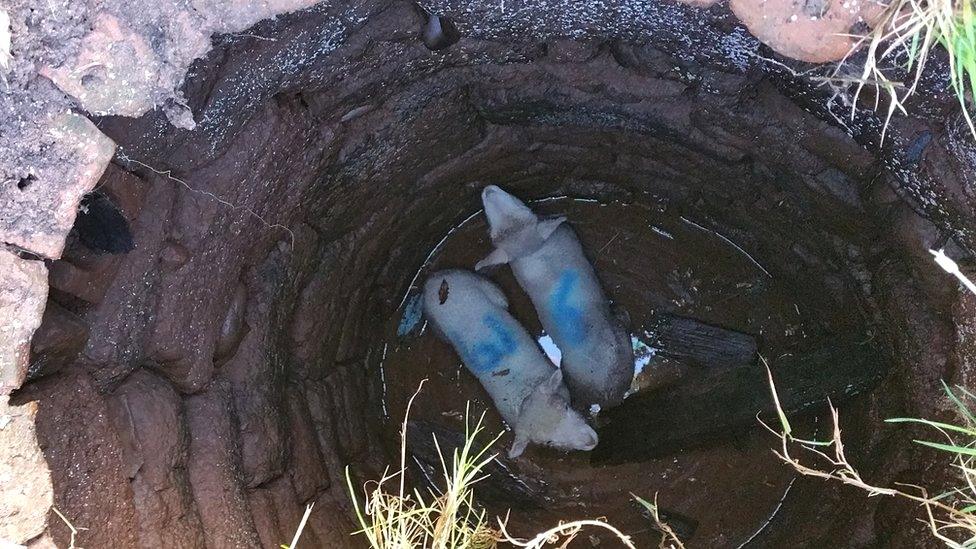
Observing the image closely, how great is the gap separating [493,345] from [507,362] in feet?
0.43

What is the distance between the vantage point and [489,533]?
9.11 feet

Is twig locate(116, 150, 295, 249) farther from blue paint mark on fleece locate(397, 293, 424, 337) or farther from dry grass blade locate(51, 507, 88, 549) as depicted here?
blue paint mark on fleece locate(397, 293, 424, 337)

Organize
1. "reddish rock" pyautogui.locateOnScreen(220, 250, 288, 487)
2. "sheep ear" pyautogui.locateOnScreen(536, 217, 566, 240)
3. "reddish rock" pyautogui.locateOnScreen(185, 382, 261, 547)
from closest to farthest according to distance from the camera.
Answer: "reddish rock" pyautogui.locateOnScreen(185, 382, 261, 547)
"reddish rock" pyautogui.locateOnScreen(220, 250, 288, 487)
"sheep ear" pyautogui.locateOnScreen(536, 217, 566, 240)

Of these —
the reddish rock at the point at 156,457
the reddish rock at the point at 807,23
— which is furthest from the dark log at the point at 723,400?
the reddish rock at the point at 156,457

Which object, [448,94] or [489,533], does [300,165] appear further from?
[489,533]

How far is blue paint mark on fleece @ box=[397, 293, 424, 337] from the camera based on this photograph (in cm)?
470

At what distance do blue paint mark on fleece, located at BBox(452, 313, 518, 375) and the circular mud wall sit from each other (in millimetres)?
626

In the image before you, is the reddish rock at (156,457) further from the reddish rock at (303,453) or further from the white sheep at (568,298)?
the white sheep at (568,298)

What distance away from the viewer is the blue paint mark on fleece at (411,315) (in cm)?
470

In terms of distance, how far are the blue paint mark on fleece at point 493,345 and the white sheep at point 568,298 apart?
28cm

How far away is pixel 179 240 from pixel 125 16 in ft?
2.79

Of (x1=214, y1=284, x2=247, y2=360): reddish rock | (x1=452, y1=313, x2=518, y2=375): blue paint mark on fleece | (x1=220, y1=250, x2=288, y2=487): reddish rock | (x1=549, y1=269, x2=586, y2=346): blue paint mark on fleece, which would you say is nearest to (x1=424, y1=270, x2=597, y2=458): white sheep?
(x1=452, y1=313, x2=518, y2=375): blue paint mark on fleece

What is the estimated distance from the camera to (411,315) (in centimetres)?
471

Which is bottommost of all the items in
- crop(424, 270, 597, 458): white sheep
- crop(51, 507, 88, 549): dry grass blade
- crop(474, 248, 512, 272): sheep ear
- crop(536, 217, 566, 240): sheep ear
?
crop(424, 270, 597, 458): white sheep
